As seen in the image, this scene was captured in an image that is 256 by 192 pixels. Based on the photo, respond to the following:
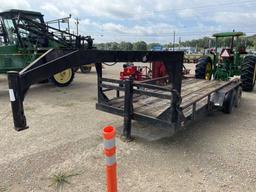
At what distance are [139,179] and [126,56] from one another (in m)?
1.58

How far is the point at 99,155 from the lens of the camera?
124 inches

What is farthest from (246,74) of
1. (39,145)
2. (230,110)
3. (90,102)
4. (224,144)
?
(39,145)

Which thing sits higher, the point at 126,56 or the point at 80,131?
the point at 126,56

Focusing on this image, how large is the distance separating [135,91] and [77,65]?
4.52ft

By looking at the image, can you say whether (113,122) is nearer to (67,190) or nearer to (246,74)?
(67,190)

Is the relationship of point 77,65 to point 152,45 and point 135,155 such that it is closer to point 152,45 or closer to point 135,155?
point 135,155

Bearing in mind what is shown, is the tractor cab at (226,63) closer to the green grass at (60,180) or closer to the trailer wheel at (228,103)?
the trailer wheel at (228,103)

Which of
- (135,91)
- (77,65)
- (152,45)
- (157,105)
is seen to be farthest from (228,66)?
(152,45)

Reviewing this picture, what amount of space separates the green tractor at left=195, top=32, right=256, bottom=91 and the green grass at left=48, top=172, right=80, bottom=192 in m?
6.32

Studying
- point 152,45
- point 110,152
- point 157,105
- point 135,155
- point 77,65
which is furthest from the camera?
point 152,45

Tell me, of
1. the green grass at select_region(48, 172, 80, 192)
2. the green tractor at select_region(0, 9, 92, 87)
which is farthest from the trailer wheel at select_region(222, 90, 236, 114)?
the green tractor at select_region(0, 9, 92, 87)

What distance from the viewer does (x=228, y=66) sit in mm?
7922

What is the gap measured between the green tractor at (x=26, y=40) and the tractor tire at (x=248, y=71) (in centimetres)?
589

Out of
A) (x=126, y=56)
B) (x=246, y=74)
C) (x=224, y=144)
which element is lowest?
(x=224, y=144)
